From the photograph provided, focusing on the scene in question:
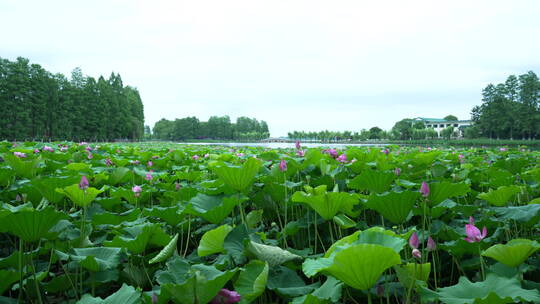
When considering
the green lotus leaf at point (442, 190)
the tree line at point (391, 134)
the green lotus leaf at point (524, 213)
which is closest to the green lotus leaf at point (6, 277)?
the green lotus leaf at point (442, 190)

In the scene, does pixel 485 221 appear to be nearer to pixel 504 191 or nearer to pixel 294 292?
pixel 504 191

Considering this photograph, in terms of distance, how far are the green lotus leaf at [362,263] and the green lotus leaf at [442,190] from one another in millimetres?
808

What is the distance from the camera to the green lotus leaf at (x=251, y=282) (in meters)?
0.92

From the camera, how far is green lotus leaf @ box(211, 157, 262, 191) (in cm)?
162

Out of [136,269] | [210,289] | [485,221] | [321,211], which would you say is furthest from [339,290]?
[485,221]

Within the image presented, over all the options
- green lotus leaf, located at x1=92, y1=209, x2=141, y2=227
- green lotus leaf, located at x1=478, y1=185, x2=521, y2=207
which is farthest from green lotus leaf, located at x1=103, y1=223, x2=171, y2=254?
green lotus leaf, located at x1=478, y1=185, x2=521, y2=207

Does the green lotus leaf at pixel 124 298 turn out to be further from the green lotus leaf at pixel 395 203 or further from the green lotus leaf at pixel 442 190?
the green lotus leaf at pixel 442 190

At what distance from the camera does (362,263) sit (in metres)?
0.84

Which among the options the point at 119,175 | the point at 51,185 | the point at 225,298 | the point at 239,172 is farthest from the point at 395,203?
the point at 119,175

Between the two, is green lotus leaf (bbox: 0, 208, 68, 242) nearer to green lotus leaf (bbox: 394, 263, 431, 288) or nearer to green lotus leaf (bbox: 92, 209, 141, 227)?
green lotus leaf (bbox: 92, 209, 141, 227)

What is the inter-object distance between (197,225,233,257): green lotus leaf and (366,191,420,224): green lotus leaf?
0.66 m

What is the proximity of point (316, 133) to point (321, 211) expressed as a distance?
113866mm

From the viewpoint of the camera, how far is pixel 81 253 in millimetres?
1247

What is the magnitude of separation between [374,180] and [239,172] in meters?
0.75
